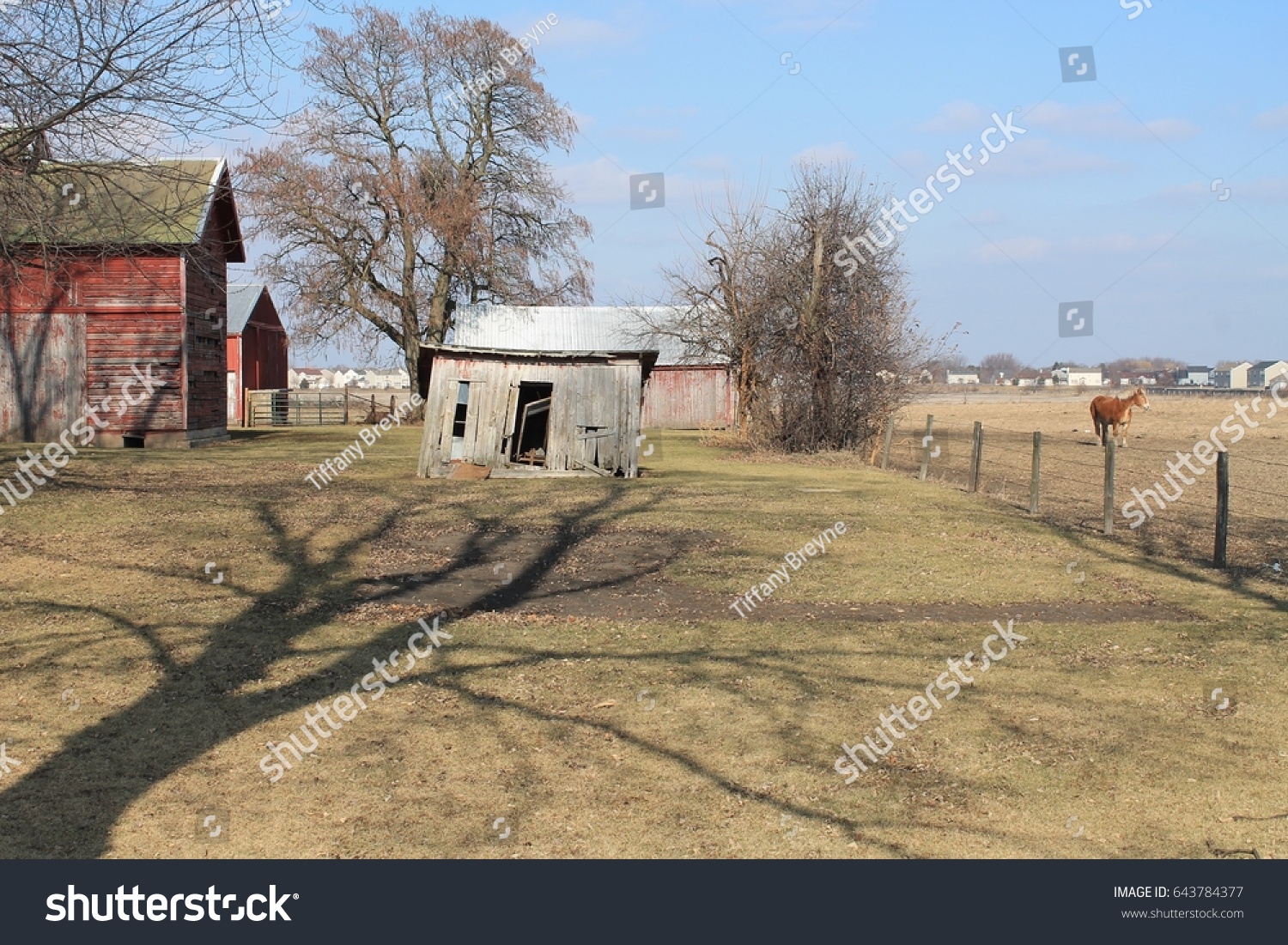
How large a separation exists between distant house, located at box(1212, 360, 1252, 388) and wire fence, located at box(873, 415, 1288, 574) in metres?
103

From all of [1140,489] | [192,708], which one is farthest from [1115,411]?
[192,708]

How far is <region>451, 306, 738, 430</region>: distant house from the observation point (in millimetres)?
48438

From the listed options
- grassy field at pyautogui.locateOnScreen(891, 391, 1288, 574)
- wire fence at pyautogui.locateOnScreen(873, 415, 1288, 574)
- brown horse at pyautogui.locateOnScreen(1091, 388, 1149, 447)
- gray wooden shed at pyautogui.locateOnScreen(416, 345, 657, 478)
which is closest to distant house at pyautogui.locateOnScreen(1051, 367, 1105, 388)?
grassy field at pyautogui.locateOnScreen(891, 391, 1288, 574)

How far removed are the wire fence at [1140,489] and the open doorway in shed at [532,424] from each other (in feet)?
26.7

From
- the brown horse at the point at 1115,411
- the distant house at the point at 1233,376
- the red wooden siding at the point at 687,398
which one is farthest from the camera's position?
the distant house at the point at 1233,376

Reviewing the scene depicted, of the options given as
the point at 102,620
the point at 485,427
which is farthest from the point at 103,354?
the point at 102,620

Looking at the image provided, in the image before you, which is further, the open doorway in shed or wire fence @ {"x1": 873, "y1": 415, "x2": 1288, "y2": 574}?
the open doorway in shed

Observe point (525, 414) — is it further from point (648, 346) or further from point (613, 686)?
point (648, 346)

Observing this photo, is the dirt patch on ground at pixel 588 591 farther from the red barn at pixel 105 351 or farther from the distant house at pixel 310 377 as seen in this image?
the distant house at pixel 310 377

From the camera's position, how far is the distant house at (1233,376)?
126 meters

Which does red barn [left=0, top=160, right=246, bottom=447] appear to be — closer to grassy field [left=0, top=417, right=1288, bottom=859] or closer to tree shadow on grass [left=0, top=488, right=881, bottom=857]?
grassy field [left=0, top=417, right=1288, bottom=859]

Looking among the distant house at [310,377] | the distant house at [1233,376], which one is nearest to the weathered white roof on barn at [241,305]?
the distant house at [310,377]
